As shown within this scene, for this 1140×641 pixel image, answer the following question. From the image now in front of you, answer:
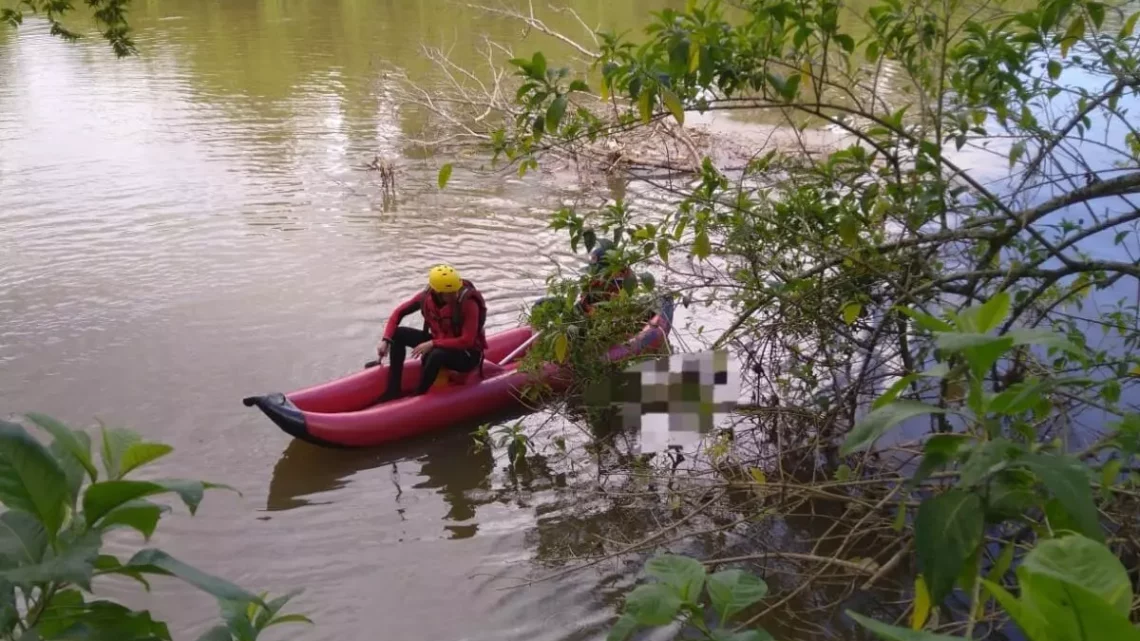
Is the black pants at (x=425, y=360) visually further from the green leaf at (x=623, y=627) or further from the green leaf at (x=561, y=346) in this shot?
the green leaf at (x=623, y=627)

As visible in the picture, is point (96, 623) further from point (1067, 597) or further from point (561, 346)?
point (561, 346)

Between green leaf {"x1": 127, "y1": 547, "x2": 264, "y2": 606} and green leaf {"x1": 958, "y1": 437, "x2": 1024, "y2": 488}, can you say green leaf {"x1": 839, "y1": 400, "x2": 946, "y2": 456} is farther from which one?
green leaf {"x1": 127, "y1": 547, "x2": 264, "y2": 606}

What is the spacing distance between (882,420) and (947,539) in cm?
25

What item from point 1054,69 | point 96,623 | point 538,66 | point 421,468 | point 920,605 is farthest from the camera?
point 421,468

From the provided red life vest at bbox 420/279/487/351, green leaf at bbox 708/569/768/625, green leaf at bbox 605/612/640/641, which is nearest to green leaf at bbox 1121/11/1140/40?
green leaf at bbox 708/569/768/625

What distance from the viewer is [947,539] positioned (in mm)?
1333

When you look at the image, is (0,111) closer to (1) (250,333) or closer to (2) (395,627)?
(1) (250,333)

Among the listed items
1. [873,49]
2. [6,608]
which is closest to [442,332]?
[873,49]

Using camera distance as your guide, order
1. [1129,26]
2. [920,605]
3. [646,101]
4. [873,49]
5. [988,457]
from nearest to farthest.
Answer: [988,457] < [920,605] < [646,101] < [1129,26] < [873,49]

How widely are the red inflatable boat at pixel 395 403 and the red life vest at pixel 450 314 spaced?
0.31 m

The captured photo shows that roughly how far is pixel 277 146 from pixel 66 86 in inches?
194

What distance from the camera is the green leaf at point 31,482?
976 millimetres

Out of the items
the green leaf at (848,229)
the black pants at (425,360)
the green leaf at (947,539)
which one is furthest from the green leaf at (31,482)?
the black pants at (425,360)

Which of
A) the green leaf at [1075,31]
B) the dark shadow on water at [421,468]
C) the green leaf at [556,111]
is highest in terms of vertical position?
the green leaf at [1075,31]
